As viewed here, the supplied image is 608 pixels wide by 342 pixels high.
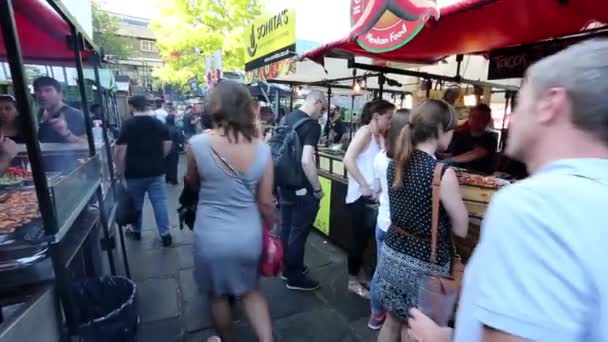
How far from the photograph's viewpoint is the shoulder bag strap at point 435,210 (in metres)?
1.60

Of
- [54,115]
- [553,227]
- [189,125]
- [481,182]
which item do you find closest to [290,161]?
[481,182]

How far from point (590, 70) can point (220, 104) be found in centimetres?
162

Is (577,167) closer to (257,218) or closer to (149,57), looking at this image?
(257,218)

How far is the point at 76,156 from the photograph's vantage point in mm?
3178

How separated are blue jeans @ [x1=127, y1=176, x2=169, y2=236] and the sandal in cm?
257

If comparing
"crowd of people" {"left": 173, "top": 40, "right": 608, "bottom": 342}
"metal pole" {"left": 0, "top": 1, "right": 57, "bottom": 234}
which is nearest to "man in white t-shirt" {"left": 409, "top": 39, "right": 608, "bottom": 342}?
"crowd of people" {"left": 173, "top": 40, "right": 608, "bottom": 342}

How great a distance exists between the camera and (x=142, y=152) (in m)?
3.97

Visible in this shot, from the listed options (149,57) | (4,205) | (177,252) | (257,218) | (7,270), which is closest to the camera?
(7,270)

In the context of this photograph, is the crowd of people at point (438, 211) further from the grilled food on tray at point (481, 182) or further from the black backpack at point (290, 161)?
the grilled food on tray at point (481, 182)

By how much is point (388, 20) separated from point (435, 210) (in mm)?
1453

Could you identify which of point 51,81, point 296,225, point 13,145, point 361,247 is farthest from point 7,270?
point 51,81

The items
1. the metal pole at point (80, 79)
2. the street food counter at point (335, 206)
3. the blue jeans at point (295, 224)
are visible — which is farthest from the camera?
the street food counter at point (335, 206)

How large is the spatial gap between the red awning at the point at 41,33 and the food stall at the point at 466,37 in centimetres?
232

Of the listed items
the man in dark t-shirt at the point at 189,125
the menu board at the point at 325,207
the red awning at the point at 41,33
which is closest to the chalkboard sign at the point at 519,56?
the menu board at the point at 325,207
